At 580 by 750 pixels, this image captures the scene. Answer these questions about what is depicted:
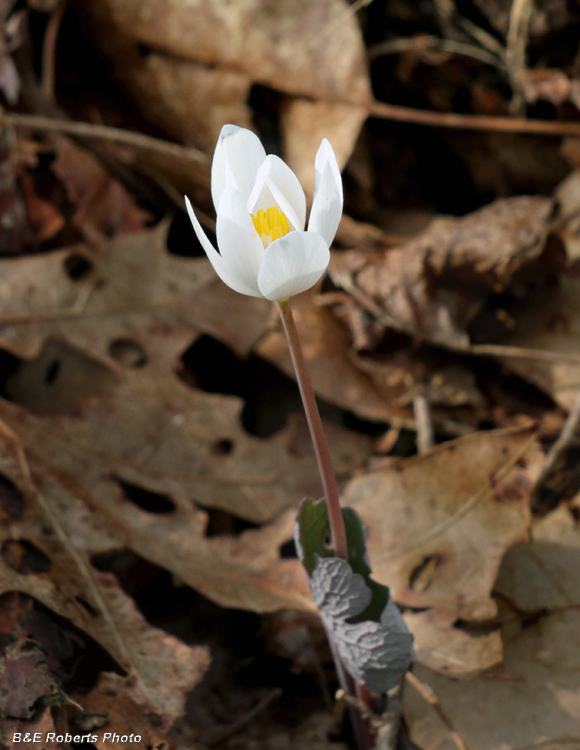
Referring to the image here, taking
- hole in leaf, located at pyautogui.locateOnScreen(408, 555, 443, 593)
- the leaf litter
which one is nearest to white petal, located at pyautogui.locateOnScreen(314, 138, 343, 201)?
the leaf litter

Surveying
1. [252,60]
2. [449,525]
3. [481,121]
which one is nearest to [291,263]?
[449,525]

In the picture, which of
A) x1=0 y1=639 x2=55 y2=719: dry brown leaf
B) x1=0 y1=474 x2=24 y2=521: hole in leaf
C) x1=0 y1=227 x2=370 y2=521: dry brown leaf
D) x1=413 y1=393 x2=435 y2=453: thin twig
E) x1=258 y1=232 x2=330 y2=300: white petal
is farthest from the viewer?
x1=413 y1=393 x2=435 y2=453: thin twig

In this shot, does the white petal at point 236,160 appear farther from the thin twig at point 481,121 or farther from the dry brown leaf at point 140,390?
the thin twig at point 481,121

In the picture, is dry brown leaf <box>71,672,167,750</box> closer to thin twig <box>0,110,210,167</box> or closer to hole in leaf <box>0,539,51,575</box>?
hole in leaf <box>0,539,51,575</box>

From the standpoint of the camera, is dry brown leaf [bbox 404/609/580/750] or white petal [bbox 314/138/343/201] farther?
dry brown leaf [bbox 404/609/580/750]

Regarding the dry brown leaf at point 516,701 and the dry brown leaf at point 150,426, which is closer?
the dry brown leaf at point 516,701

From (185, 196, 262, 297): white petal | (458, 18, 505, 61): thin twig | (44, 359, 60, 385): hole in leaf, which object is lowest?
(44, 359, 60, 385): hole in leaf

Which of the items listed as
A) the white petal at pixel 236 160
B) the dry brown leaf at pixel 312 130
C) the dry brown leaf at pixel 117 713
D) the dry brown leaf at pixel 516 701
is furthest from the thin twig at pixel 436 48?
the dry brown leaf at pixel 117 713

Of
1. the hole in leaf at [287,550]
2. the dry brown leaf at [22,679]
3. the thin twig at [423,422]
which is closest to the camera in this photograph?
the dry brown leaf at [22,679]
